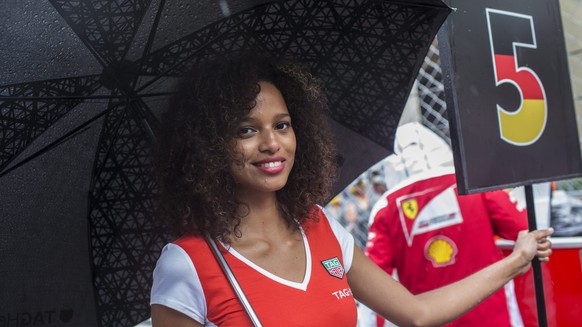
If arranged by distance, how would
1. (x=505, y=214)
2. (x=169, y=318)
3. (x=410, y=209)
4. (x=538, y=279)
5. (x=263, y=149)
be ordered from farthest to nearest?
(x=410, y=209)
(x=505, y=214)
(x=538, y=279)
(x=263, y=149)
(x=169, y=318)

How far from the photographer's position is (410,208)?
314 centimetres

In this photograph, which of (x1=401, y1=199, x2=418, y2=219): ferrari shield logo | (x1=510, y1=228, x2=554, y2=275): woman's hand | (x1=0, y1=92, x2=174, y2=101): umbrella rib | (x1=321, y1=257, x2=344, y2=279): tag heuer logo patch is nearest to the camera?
(x1=0, y1=92, x2=174, y2=101): umbrella rib

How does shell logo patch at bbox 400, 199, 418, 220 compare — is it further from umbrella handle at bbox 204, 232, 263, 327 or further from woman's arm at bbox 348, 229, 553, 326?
umbrella handle at bbox 204, 232, 263, 327

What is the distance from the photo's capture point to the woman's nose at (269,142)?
64.8 inches

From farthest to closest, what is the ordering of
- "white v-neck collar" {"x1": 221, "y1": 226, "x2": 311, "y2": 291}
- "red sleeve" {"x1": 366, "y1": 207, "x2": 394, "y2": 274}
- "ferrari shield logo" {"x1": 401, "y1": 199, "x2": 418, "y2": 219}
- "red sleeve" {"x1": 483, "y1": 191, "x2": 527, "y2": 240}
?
"red sleeve" {"x1": 366, "y1": 207, "x2": 394, "y2": 274}
"ferrari shield logo" {"x1": 401, "y1": 199, "x2": 418, "y2": 219}
"red sleeve" {"x1": 483, "y1": 191, "x2": 527, "y2": 240}
"white v-neck collar" {"x1": 221, "y1": 226, "x2": 311, "y2": 291}

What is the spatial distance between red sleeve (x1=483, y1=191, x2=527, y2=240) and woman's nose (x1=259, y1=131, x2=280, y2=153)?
167cm

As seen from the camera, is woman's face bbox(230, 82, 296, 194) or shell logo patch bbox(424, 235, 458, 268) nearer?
woman's face bbox(230, 82, 296, 194)

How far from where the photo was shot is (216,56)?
172 centimetres

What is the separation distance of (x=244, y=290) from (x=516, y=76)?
1.22 meters

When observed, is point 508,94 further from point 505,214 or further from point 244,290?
point 244,290

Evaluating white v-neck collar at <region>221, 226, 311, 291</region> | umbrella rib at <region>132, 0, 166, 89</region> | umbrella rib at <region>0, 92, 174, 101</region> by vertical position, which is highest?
umbrella rib at <region>132, 0, 166, 89</region>

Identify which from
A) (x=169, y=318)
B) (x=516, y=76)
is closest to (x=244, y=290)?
(x=169, y=318)

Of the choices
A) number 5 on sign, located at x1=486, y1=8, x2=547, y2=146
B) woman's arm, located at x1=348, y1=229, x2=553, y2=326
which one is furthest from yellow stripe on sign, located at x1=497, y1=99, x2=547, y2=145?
woman's arm, located at x1=348, y1=229, x2=553, y2=326

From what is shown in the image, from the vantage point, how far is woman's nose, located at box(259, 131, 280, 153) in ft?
5.40
